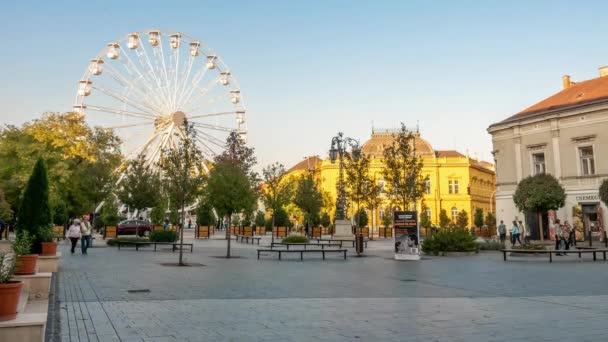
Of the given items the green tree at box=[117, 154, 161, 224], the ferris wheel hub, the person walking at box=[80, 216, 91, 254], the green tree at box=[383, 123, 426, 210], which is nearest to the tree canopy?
the green tree at box=[383, 123, 426, 210]

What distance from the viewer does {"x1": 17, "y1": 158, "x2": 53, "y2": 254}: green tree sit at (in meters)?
13.4

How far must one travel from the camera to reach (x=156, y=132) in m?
40.8

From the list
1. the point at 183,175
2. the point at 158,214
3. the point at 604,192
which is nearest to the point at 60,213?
the point at 158,214

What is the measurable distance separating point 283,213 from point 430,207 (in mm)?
35656

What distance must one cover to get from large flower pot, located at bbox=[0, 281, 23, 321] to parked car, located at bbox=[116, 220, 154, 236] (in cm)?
3668

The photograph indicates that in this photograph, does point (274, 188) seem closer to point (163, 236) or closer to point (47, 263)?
point (163, 236)

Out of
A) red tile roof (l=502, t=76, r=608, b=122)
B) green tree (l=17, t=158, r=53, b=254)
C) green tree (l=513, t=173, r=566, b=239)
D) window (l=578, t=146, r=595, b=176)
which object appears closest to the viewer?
green tree (l=17, t=158, r=53, b=254)

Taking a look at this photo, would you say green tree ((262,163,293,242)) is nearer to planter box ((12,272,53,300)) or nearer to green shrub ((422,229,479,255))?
green shrub ((422,229,479,255))

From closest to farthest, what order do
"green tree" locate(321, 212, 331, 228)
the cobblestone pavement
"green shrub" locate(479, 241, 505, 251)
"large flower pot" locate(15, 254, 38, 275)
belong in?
1. the cobblestone pavement
2. "large flower pot" locate(15, 254, 38, 275)
3. "green shrub" locate(479, 241, 505, 251)
4. "green tree" locate(321, 212, 331, 228)

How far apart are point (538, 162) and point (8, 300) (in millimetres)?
40352

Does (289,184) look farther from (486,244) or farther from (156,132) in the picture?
(486,244)

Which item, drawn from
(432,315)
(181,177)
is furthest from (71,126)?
(432,315)

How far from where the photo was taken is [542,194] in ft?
99.6

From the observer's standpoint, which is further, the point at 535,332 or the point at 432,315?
the point at 432,315
